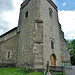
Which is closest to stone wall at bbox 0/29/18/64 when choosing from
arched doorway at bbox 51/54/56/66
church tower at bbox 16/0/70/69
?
church tower at bbox 16/0/70/69

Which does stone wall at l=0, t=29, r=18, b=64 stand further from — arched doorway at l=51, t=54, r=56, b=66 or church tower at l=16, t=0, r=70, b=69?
arched doorway at l=51, t=54, r=56, b=66

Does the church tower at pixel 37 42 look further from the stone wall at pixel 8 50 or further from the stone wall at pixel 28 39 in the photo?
the stone wall at pixel 8 50

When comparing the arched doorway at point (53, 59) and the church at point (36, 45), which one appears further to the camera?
the arched doorway at point (53, 59)

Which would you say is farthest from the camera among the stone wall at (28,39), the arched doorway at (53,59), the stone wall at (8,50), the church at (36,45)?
the stone wall at (8,50)

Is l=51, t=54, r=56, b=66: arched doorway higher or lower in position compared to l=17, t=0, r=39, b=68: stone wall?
lower

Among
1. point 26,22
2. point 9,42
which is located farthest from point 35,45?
point 9,42

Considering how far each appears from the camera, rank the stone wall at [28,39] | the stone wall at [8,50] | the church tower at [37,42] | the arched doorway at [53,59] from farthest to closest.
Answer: the stone wall at [8,50] < the arched doorway at [53,59] < the stone wall at [28,39] < the church tower at [37,42]

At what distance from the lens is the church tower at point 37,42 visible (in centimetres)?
949

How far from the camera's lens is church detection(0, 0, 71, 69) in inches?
380

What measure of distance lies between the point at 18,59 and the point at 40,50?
4610mm

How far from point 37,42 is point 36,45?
0.44 metres

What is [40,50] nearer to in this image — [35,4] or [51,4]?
[35,4]

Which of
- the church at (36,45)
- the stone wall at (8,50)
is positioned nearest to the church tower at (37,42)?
the church at (36,45)

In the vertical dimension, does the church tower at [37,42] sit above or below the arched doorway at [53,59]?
above
